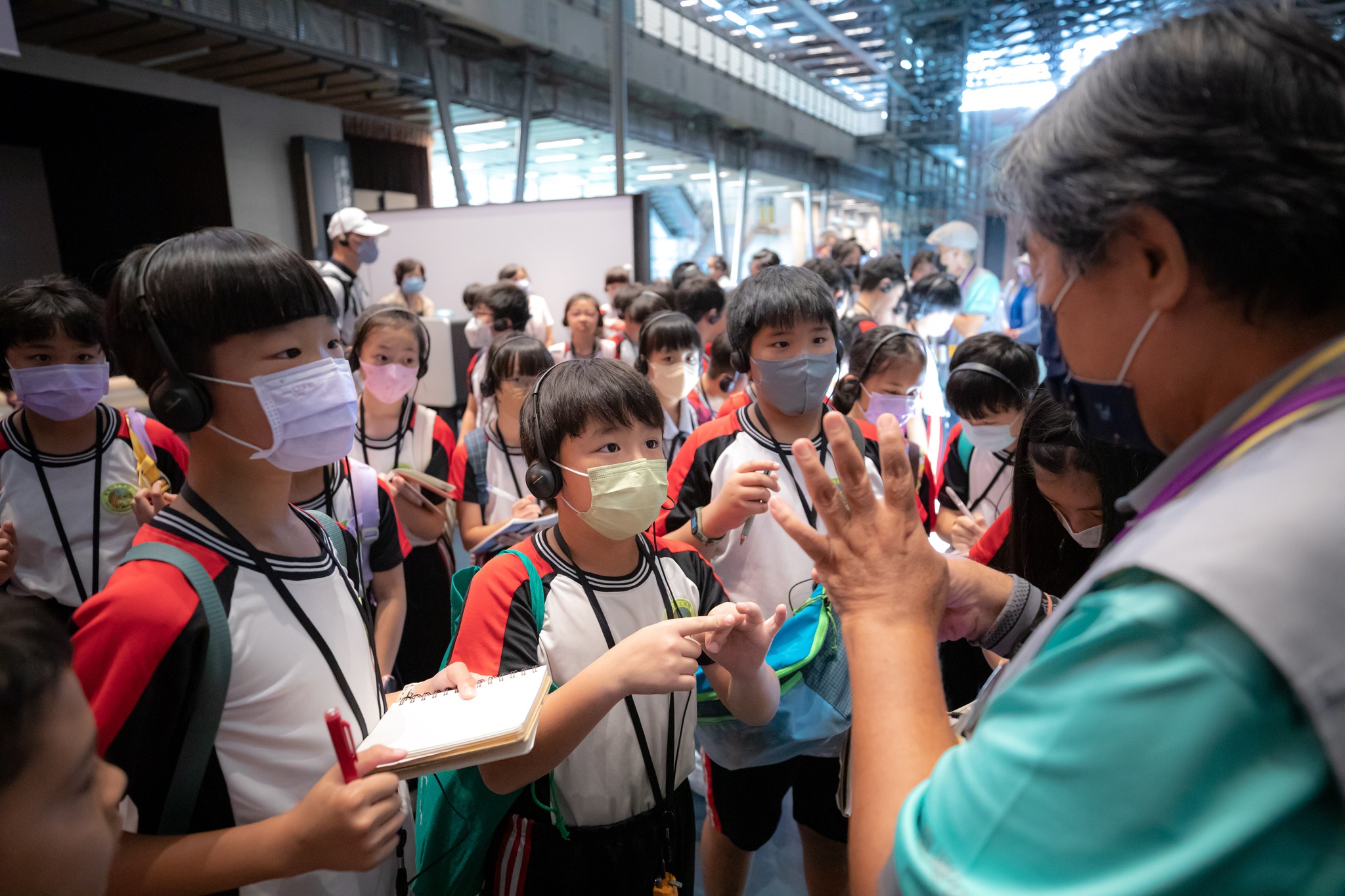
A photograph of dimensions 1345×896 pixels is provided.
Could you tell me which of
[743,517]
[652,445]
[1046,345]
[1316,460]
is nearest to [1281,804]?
[1316,460]

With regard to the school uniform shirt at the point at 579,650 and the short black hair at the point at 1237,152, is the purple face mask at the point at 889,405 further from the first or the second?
the short black hair at the point at 1237,152

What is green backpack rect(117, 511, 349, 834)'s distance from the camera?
100 centimetres

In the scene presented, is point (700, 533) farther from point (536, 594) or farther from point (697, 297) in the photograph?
point (697, 297)

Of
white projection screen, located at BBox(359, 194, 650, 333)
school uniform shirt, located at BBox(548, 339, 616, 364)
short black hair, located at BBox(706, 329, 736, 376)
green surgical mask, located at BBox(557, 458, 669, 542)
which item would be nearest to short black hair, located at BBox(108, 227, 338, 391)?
green surgical mask, located at BBox(557, 458, 669, 542)

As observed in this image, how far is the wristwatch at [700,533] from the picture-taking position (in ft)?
6.38

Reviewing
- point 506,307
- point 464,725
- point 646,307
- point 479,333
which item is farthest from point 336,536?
point 479,333

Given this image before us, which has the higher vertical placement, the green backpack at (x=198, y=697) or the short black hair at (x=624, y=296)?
the short black hair at (x=624, y=296)

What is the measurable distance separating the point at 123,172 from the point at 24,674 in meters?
12.1

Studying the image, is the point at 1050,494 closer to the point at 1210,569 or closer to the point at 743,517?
the point at 743,517

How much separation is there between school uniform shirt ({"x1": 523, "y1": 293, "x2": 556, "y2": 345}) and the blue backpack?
191 inches

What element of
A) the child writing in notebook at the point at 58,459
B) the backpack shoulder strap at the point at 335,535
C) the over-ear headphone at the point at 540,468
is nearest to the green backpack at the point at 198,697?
the backpack shoulder strap at the point at 335,535

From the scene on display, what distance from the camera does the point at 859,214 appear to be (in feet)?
38.2

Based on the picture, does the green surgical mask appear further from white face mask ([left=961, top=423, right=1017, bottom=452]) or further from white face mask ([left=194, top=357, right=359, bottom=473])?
white face mask ([left=961, top=423, right=1017, bottom=452])

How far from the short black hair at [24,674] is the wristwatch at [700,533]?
139cm
